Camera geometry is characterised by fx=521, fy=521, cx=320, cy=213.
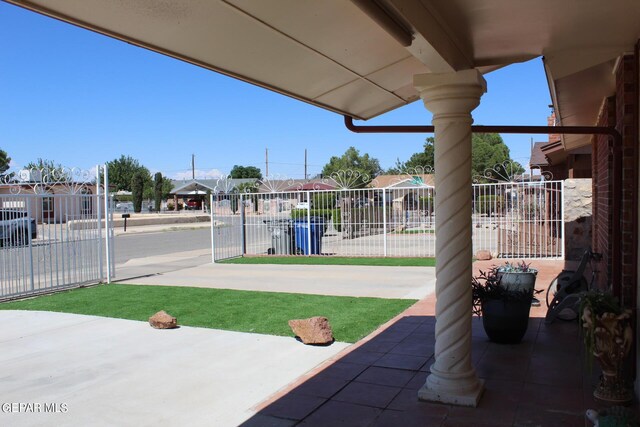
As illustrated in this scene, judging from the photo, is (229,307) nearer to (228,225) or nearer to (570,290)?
(570,290)

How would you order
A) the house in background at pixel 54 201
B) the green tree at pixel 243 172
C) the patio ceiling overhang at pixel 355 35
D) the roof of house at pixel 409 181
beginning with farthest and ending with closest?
the green tree at pixel 243 172
the roof of house at pixel 409 181
the house in background at pixel 54 201
the patio ceiling overhang at pixel 355 35

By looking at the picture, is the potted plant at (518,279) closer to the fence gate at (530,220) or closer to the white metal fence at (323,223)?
the fence gate at (530,220)

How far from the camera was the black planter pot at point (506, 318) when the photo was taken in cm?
565

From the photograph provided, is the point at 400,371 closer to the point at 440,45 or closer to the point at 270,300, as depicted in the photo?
the point at 440,45

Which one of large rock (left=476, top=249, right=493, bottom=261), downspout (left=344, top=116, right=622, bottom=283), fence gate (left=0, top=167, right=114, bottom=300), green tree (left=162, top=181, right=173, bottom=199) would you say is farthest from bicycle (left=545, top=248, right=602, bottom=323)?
green tree (left=162, top=181, right=173, bottom=199)

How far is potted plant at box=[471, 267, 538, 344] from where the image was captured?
5.64 m

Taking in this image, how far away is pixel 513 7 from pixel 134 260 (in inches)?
614

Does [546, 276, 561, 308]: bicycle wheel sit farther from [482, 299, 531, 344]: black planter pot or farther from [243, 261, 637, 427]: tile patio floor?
[482, 299, 531, 344]: black planter pot

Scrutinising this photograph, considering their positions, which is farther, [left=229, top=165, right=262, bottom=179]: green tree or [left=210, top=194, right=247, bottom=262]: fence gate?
[left=229, top=165, right=262, bottom=179]: green tree

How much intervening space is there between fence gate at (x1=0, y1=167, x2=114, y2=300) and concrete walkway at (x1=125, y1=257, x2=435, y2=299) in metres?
1.37

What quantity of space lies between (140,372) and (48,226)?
5.99 metres

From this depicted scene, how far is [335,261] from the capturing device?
48.1 ft

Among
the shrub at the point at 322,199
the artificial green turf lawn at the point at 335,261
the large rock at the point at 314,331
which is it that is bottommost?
the artificial green turf lawn at the point at 335,261

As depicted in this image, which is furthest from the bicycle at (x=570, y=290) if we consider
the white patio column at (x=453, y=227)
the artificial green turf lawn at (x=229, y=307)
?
the white patio column at (x=453, y=227)
